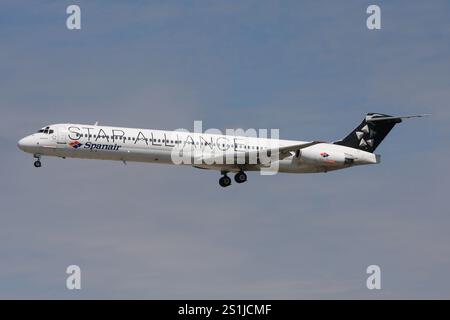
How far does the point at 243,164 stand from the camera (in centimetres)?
7050

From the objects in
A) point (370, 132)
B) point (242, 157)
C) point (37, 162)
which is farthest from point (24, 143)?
point (370, 132)

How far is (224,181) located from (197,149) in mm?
3850

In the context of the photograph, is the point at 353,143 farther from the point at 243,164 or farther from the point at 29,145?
the point at 29,145

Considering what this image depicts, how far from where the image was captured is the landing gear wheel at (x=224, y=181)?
235ft

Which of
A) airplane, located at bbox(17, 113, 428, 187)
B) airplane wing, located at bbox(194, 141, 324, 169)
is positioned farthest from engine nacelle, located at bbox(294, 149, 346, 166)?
airplane wing, located at bbox(194, 141, 324, 169)

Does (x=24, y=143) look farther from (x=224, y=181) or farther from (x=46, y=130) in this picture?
(x=224, y=181)

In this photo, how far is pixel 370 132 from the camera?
77562 mm

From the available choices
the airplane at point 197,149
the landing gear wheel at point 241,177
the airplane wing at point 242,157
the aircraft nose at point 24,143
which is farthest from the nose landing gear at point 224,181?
the aircraft nose at point 24,143

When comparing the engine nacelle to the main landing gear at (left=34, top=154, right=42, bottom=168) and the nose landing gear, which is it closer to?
the nose landing gear

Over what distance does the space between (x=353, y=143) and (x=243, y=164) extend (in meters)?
10.6

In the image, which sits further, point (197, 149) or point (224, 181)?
point (224, 181)
